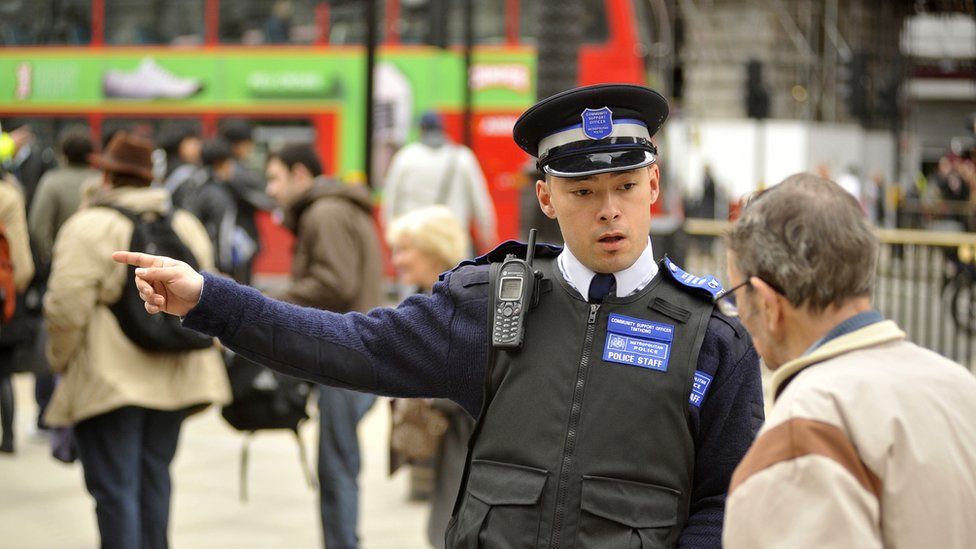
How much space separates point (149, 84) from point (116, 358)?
1221 cm

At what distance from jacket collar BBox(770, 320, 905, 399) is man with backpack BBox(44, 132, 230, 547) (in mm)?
3251

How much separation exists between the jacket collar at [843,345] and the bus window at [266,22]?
48.4ft

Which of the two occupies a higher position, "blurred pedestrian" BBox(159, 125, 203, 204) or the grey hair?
the grey hair

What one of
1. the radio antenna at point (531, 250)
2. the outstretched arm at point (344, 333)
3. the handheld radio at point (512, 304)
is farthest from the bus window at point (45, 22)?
the handheld radio at point (512, 304)

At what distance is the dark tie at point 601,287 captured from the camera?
2584 mm

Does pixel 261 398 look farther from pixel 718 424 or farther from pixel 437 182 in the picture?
pixel 437 182

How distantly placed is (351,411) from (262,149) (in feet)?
36.6

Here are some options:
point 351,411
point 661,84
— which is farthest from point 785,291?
point 661,84

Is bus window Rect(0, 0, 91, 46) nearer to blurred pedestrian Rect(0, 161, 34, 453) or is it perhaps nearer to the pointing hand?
blurred pedestrian Rect(0, 161, 34, 453)

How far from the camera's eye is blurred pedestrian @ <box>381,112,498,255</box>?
9.44 meters

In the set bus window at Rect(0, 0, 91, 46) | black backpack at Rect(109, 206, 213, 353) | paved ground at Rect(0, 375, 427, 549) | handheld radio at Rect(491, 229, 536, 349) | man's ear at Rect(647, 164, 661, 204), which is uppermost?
bus window at Rect(0, 0, 91, 46)

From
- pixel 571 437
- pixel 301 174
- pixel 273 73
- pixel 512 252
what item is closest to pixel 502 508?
pixel 571 437

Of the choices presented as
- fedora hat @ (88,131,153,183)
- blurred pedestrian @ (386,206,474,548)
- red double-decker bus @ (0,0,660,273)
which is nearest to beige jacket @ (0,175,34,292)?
fedora hat @ (88,131,153,183)

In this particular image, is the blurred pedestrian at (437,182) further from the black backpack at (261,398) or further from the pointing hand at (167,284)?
the pointing hand at (167,284)
